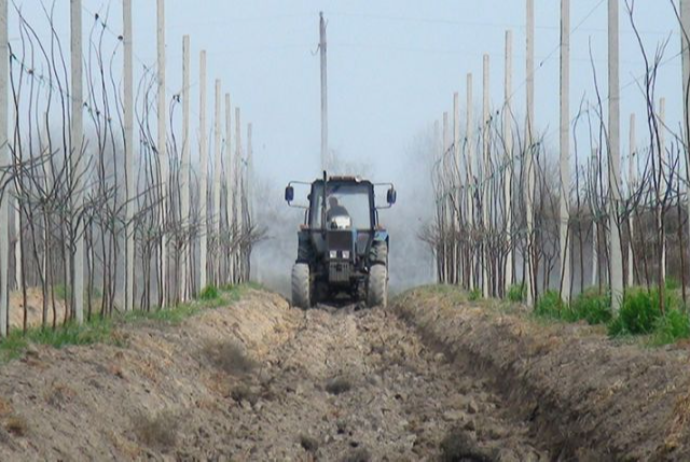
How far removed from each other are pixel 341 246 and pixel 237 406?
52.5ft

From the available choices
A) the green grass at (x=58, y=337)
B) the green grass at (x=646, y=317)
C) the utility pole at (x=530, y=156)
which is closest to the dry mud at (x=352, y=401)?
the green grass at (x=58, y=337)

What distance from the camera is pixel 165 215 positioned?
20359 millimetres

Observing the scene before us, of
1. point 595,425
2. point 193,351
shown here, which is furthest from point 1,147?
point 595,425

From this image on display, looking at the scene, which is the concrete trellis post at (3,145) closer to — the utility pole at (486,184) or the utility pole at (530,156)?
the utility pole at (530,156)

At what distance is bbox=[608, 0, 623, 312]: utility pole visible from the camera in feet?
46.2

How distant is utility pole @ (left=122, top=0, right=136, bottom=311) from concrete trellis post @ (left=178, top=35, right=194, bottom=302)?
13.8 feet

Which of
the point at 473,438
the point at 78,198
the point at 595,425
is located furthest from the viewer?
the point at 78,198

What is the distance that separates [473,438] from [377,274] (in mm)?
18493

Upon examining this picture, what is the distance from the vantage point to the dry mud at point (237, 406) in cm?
874

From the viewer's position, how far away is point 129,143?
18.1 m

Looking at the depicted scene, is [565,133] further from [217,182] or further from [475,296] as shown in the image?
[217,182]

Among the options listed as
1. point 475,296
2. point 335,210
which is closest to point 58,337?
point 475,296

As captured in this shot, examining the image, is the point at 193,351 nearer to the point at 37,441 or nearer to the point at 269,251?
the point at 37,441

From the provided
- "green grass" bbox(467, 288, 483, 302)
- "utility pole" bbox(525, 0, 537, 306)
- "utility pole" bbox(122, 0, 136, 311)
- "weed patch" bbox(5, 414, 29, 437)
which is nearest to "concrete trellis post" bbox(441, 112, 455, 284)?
"green grass" bbox(467, 288, 483, 302)
